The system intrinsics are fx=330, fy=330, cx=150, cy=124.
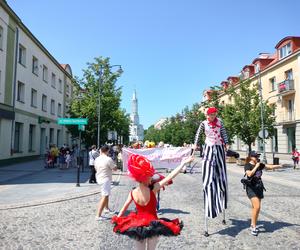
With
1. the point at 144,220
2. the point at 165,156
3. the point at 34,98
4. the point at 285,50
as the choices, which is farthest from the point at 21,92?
the point at 144,220

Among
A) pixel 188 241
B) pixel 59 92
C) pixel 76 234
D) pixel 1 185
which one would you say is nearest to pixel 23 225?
pixel 76 234

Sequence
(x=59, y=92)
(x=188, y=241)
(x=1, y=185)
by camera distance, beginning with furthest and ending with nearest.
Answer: (x=59, y=92) → (x=1, y=185) → (x=188, y=241)

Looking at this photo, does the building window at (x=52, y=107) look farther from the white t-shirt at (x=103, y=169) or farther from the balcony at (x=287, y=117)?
the white t-shirt at (x=103, y=169)

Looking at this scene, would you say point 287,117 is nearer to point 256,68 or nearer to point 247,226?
point 256,68

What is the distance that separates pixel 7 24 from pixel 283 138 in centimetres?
2687

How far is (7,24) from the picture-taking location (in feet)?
74.9

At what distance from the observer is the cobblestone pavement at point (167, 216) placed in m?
5.45

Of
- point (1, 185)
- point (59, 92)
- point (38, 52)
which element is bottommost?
point (1, 185)

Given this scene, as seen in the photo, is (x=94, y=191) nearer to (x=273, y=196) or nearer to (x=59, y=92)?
(x=273, y=196)

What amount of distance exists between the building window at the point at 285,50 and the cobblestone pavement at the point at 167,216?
26.1 m

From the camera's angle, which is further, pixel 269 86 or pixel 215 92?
pixel 215 92

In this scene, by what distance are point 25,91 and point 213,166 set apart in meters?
23.9

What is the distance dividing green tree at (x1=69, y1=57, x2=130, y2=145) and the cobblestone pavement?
15.9 meters

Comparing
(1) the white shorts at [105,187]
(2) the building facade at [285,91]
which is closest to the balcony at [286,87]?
(2) the building facade at [285,91]
